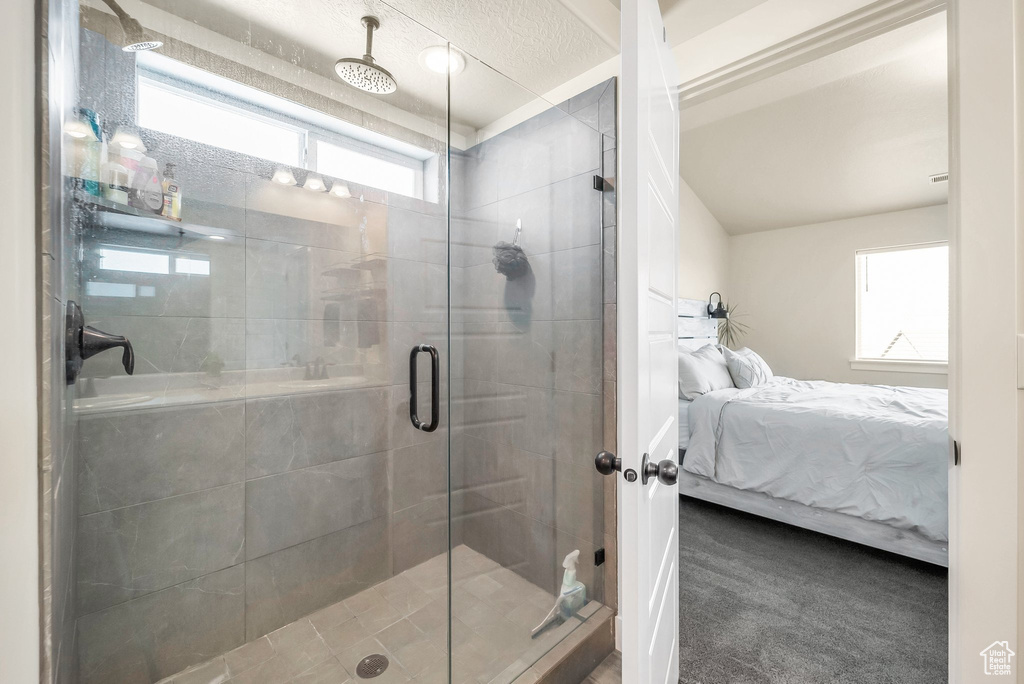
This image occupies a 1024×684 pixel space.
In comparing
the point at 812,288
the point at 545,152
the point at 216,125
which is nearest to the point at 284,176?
the point at 216,125

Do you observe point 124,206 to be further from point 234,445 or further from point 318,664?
point 318,664

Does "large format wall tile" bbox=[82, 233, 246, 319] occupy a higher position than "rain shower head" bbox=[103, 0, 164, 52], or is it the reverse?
"rain shower head" bbox=[103, 0, 164, 52]

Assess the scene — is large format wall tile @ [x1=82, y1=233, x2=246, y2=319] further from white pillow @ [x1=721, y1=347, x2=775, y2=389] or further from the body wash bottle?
white pillow @ [x1=721, y1=347, x2=775, y2=389]

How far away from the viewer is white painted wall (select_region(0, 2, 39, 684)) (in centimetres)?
50

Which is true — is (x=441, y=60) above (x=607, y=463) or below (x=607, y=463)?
above

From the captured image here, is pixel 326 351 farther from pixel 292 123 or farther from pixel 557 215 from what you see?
pixel 557 215

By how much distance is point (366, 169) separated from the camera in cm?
161

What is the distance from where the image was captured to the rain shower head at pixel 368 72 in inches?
57.2

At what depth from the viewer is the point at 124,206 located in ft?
3.75

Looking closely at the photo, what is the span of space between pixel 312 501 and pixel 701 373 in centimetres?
277

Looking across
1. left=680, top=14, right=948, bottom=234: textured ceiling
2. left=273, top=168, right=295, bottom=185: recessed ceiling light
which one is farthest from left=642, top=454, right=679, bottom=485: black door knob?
left=680, top=14, right=948, bottom=234: textured ceiling

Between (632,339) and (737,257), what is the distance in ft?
17.6

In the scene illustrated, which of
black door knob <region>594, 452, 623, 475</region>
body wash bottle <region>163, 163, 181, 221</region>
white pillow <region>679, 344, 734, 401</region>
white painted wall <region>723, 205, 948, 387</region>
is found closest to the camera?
black door knob <region>594, 452, 623, 475</region>

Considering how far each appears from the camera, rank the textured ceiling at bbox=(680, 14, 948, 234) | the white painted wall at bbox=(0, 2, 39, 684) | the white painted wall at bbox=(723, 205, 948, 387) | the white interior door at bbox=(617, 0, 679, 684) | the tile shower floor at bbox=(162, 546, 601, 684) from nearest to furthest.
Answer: the white painted wall at bbox=(0, 2, 39, 684)
the white interior door at bbox=(617, 0, 679, 684)
the tile shower floor at bbox=(162, 546, 601, 684)
the textured ceiling at bbox=(680, 14, 948, 234)
the white painted wall at bbox=(723, 205, 948, 387)
